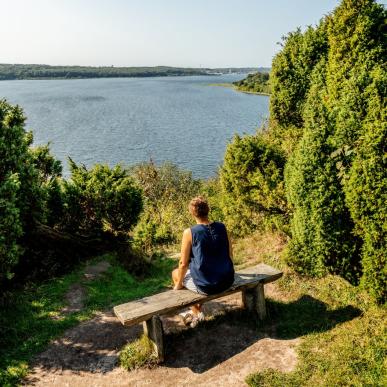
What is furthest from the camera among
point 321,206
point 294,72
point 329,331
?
point 294,72

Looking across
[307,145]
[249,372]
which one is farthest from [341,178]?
[249,372]

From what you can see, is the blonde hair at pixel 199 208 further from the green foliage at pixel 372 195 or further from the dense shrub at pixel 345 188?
the green foliage at pixel 372 195

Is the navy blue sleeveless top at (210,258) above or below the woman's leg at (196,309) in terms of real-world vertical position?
above

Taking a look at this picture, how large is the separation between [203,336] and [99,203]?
6.69 m

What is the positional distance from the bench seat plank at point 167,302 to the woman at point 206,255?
5.9 inches

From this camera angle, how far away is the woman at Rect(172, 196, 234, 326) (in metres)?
5.83

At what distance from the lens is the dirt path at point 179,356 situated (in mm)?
5480

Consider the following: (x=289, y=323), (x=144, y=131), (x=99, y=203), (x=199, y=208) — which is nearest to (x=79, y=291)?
(x=99, y=203)

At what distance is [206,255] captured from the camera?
19.1 feet

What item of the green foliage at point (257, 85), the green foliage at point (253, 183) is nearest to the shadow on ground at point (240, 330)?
the green foliage at point (253, 183)

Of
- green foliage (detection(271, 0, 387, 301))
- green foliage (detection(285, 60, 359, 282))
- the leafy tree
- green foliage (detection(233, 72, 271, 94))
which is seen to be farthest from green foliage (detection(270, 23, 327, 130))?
green foliage (detection(233, 72, 271, 94))

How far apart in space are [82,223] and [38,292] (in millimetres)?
3452

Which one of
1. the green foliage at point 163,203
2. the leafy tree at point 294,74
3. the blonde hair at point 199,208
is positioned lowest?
the green foliage at point 163,203

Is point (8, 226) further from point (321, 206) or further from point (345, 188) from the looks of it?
point (345, 188)
